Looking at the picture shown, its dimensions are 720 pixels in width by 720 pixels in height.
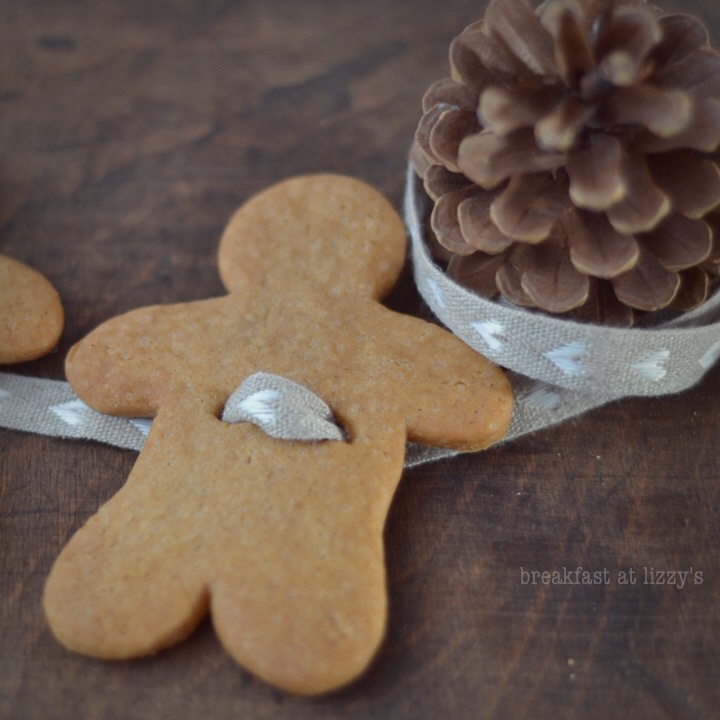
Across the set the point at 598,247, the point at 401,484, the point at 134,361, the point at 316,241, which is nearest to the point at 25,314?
the point at 134,361

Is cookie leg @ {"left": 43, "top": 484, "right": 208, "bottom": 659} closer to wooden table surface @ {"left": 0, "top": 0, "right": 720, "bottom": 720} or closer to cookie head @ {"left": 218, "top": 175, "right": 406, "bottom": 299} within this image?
wooden table surface @ {"left": 0, "top": 0, "right": 720, "bottom": 720}

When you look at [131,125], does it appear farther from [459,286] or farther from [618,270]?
[618,270]

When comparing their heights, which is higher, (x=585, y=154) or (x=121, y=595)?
(x=585, y=154)

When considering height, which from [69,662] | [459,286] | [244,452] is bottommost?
[69,662]

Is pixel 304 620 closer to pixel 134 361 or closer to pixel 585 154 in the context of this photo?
pixel 134 361

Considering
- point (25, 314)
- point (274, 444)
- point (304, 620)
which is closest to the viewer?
point (304, 620)

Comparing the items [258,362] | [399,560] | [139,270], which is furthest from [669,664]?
[139,270]


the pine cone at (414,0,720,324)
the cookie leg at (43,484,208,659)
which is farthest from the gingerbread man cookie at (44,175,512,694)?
the pine cone at (414,0,720,324)
